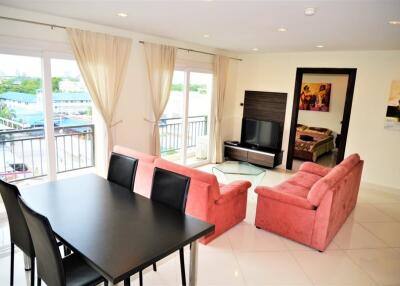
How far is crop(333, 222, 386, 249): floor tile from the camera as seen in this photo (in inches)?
133

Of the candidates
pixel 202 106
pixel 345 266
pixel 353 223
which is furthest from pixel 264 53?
pixel 345 266

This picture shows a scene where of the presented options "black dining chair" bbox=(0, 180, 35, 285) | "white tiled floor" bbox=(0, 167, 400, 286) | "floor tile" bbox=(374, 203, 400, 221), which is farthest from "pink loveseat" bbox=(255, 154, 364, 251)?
"black dining chair" bbox=(0, 180, 35, 285)

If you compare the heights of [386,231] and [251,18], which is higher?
[251,18]

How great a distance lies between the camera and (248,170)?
4707 millimetres

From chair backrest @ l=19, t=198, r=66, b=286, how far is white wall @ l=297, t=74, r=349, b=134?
7.80 meters

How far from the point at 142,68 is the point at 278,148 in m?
3.54

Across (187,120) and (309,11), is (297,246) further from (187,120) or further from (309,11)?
(187,120)

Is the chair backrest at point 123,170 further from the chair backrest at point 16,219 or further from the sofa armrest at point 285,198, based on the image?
the sofa armrest at point 285,198

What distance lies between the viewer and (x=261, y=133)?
648 cm

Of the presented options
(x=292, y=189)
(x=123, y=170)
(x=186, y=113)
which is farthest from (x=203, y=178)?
(x=186, y=113)

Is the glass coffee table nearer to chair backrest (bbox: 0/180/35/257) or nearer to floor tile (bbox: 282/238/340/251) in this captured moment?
floor tile (bbox: 282/238/340/251)

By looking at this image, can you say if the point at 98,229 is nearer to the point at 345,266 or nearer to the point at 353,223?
the point at 345,266

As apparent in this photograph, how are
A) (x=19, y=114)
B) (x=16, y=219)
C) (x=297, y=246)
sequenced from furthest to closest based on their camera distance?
1. (x=19, y=114)
2. (x=297, y=246)
3. (x=16, y=219)

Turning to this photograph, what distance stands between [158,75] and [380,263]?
415 cm
